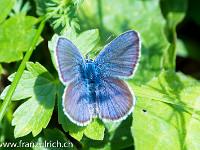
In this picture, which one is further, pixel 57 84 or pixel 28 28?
pixel 28 28

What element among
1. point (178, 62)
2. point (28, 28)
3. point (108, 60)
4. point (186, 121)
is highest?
point (28, 28)

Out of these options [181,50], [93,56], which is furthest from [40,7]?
[181,50]

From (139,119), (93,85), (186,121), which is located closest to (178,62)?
(186,121)

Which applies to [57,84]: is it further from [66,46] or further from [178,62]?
[178,62]

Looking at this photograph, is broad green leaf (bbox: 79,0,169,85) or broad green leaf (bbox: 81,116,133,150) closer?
broad green leaf (bbox: 81,116,133,150)

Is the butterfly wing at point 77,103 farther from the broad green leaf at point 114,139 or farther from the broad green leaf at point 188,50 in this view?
the broad green leaf at point 188,50

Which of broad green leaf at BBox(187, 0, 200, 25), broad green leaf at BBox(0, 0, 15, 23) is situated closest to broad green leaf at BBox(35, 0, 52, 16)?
broad green leaf at BBox(0, 0, 15, 23)

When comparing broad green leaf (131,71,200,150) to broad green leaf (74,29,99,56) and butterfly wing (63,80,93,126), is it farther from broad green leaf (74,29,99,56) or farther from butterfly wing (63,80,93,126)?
broad green leaf (74,29,99,56)

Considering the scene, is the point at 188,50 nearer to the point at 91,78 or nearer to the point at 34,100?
the point at 91,78
